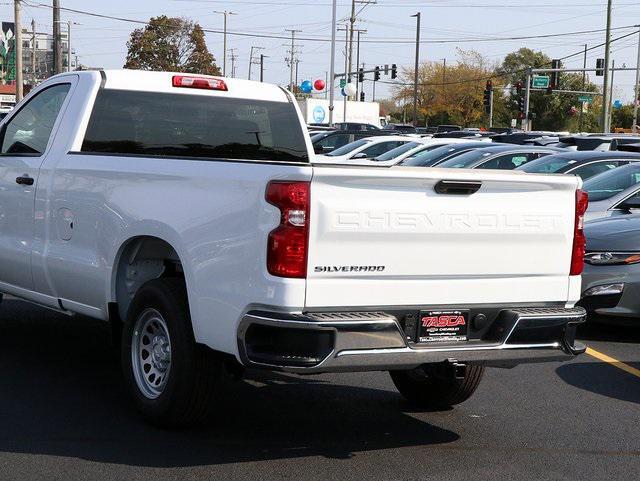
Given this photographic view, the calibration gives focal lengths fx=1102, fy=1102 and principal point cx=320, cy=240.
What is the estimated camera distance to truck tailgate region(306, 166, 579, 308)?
203 inches

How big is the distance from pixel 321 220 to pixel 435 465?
1447 millimetres

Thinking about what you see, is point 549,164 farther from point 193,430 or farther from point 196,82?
point 193,430

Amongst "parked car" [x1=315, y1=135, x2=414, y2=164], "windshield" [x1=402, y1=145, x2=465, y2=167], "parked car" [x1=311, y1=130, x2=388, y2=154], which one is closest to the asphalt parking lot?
"windshield" [x1=402, y1=145, x2=465, y2=167]

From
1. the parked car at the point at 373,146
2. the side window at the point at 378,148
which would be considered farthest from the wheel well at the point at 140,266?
the side window at the point at 378,148

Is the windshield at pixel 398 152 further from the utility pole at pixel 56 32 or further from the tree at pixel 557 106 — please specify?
the tree at pixel 557 106

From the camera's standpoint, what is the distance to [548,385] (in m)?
7.52

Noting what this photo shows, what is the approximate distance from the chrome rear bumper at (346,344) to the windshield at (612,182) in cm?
806

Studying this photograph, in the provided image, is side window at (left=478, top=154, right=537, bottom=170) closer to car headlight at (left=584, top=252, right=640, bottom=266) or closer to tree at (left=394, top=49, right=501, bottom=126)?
→ car headlight at (left=584, top=252, right=640, bottom=266)

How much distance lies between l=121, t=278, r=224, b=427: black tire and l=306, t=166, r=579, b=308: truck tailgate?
2.90 ft

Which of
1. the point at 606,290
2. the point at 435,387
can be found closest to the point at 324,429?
the point at 435,387

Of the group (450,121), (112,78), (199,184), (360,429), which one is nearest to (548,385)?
(360,429)

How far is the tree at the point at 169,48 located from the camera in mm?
85000

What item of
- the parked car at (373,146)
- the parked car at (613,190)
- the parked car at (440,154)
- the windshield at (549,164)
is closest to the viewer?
the parked car at (613,190)

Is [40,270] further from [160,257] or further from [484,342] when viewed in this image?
[484,342]
